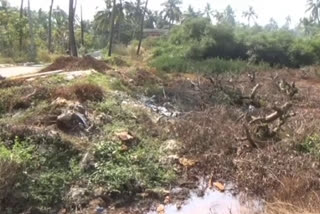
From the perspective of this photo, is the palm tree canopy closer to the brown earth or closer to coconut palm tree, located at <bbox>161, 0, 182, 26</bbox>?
coconut palm tree, located at <bbox>161, 0, 182, 26</bbox>

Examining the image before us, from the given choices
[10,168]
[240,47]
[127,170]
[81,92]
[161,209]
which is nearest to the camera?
[10,168]

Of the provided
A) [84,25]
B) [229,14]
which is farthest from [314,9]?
[84,25]

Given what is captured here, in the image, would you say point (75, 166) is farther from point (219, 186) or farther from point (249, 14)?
point (249, 14)

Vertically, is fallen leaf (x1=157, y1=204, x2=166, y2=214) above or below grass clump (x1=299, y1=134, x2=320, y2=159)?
below

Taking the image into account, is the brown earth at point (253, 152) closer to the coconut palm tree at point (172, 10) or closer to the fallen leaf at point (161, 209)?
the fallen leaf at point (161, 209)

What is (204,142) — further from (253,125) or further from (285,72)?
(285,72)

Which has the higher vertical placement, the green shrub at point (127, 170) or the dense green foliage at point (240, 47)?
the dense green foliage at point (240, 47)

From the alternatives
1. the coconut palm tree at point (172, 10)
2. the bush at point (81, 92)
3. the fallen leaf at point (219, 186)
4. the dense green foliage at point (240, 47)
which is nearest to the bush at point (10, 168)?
Answer: the fallen leaf at point (219, 186)

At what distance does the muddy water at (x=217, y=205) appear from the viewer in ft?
18.2

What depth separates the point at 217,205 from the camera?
584 centimetres

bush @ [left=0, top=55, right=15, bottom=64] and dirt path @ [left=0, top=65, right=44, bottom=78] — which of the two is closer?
dirt path @ [left=0, top=65, right=44, bottom=78]

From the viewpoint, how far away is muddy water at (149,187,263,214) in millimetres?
5562

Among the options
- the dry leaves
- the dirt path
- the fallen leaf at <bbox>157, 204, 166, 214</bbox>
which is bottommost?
the fallen leaf at <bbox>157, 204, 166, 214</bbox>

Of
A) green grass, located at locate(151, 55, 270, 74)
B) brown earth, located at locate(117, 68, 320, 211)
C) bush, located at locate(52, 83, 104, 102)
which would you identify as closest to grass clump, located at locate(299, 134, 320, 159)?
brown earth, located at locate(117, 68, 320, 211)
